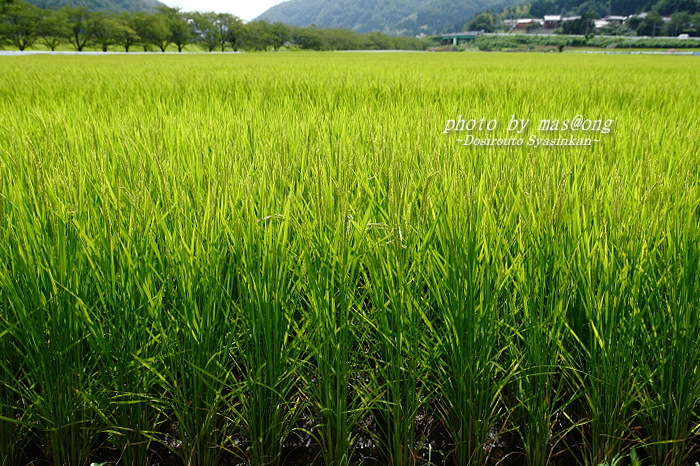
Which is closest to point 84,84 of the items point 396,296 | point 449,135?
point 449,135

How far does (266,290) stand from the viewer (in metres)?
1.01

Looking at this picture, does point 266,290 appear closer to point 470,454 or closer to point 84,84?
point 470,454


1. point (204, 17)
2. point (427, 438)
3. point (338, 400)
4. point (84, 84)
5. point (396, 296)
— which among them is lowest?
point (427, 438)

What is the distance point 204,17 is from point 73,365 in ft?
216

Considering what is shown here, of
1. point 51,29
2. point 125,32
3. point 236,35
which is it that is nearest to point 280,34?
point 236,35

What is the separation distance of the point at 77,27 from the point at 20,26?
194 inches

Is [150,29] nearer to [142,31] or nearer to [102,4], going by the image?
[142,31]

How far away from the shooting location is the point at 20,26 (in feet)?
128

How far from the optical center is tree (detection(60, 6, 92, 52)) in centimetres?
4253

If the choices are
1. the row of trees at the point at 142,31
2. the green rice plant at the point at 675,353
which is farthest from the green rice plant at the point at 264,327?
the row of trees at the point at 142,31

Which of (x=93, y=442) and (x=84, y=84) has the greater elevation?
(x=84, y=84)

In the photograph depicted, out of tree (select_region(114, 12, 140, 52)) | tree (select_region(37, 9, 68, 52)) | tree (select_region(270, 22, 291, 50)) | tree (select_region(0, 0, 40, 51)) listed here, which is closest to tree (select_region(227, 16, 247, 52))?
tree (select_region(270, 22, 291, 50))

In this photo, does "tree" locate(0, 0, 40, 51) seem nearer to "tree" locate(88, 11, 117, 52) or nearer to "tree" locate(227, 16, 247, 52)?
"tree" locate(88, 11, 117, 52)

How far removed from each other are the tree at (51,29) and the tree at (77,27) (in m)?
0.46
